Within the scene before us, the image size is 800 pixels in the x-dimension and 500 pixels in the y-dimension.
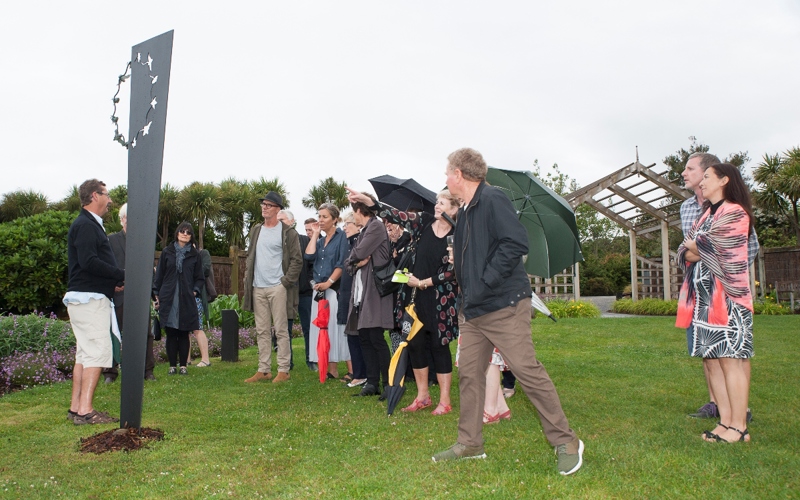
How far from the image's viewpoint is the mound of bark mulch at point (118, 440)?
4598 millimetres

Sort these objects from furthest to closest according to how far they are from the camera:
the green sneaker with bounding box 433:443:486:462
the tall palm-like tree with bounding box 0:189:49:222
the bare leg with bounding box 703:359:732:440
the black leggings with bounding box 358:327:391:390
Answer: the tall palm-like tree with bounding box 0:189:49:222 < the black leggings with bounding box 358:327:391:390 < the bare leg with bounding box 703:359:732:440 < the green sneaker with bounding box 433:443:486:462

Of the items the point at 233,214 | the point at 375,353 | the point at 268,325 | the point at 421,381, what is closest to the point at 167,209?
the point at 233,214

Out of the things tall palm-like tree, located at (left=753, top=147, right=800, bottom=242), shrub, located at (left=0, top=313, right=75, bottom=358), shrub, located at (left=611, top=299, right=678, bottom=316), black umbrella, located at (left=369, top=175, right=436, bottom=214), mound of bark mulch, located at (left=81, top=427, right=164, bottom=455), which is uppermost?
tall palm-like tree, located at (left=753, top=147, right=800, bottom=242)

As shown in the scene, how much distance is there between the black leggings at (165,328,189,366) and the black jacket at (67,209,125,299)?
3.01 metres

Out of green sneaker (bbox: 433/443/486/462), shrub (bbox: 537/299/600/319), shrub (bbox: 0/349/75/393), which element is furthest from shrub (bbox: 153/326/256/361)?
shrub (bbox: 537/299/600/319)

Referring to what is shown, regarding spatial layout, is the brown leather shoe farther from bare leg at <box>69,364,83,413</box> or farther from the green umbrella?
the green umbrella

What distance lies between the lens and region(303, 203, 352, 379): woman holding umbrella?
25.7 ft

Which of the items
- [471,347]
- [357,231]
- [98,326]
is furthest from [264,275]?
[471,347]

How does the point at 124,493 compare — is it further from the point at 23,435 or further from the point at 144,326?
the point at 23,435

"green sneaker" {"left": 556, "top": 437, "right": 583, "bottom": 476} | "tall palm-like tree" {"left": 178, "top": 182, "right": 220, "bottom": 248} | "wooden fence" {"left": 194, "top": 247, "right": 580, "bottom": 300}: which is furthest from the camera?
"tall palm-like tree" {"left": 178, "top": 182, "right": 220, "bottom": 248}

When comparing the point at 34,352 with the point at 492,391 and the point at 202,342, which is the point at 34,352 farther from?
the point at 492,391

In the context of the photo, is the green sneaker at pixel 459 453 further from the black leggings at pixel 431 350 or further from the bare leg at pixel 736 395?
the bare leg at pixel 736 395

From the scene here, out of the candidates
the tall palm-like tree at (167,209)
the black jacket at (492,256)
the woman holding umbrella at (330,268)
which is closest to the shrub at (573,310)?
the woman holding umbrella at (330,268)

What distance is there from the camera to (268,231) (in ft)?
26.3
